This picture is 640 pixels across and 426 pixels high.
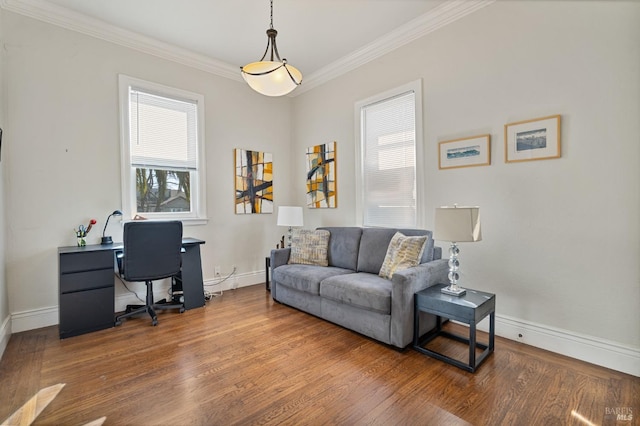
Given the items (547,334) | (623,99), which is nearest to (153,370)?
(547,334)

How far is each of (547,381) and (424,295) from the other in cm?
90

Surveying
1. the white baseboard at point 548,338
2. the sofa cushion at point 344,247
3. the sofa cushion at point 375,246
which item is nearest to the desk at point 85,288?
the white baseboard at point 548,338

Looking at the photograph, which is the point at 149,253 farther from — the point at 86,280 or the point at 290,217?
the point at 290,217

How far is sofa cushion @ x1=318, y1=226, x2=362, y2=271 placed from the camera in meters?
3.42

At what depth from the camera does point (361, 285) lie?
104 inches

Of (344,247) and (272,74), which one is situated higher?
(272,74)

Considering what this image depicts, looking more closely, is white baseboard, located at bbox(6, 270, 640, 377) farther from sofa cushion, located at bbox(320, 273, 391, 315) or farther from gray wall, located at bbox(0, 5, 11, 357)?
sofa cushion, located at bbox(320, 273, 391, 315)

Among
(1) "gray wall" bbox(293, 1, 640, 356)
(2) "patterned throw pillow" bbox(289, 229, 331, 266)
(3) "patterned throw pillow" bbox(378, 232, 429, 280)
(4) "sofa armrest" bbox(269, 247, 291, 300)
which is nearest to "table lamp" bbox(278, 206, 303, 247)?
(2) "patterned throw pillow" bbox(289, 229, 331, 266)

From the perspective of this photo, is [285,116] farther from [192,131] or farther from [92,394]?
[92,394]

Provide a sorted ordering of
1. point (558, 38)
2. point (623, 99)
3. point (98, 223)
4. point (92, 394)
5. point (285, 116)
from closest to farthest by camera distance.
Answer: point (92, 394) → point (623, 99) → point (558, 38) → point (98, 223) → point (285, 116)

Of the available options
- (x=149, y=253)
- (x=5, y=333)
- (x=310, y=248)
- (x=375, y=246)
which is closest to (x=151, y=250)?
(x=149, y=253)

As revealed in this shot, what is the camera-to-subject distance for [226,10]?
Result: 2.96 metres

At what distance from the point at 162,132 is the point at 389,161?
9.24 feet

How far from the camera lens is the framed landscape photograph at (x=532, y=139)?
2.36m
